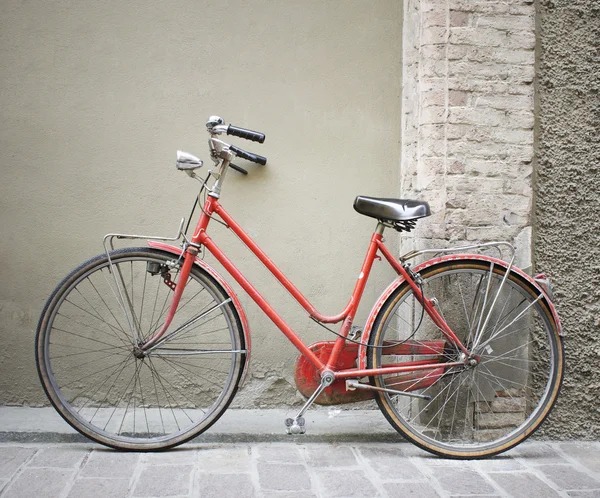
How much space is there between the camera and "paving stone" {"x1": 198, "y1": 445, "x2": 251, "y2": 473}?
286 centimetres

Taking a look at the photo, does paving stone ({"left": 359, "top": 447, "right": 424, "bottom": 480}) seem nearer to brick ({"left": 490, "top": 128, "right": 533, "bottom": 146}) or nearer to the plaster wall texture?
the plaster wall texture

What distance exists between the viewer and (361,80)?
143 inches

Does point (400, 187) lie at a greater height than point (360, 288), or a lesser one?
greater

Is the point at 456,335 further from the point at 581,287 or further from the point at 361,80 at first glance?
the point at 361,80

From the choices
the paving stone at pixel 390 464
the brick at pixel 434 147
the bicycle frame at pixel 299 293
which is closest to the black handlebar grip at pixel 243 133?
the bicycle frame at pixel 299 293

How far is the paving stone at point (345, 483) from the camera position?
2.66 m

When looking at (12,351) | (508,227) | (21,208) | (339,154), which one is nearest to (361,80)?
(339,154)

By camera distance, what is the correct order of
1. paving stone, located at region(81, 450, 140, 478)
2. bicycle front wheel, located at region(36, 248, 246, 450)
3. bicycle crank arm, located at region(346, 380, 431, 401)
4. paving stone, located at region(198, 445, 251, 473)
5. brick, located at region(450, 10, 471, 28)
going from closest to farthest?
1. paving stone, located at region(81, 450, 140, 478)
2. paving stone, located at region(198, 445, 251, 473)
3. bicycle crank arm, located at region(346, 380, 431, 401)
4. brick, located at region(450, 10, 471, 28)
5. bicycle front wheel, located at region(36, 248, 246, 450)

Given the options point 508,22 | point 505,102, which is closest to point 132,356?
point 505,102

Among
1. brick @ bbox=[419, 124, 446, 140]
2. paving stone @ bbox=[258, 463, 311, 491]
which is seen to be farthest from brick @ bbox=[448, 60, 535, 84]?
paving stone @ bbox=[258, 463, 311, 491]

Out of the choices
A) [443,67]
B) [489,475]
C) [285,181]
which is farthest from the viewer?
[285,181]

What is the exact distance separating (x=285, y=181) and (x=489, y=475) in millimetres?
1850

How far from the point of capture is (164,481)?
2.70 meters

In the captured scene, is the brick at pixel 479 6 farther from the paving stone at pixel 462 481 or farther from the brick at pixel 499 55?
the paving stone at pixel 462 481
